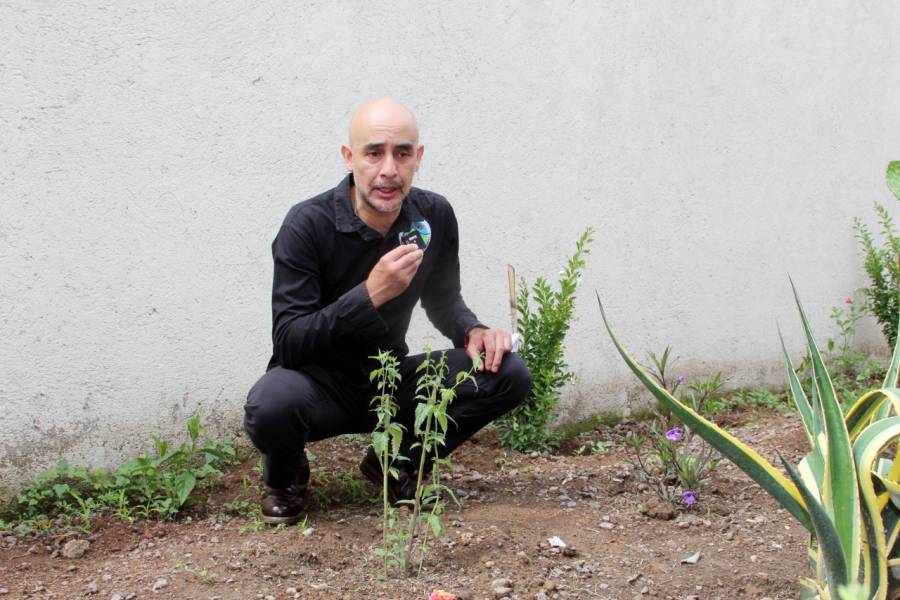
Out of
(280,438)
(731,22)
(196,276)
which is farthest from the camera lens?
(731,22)

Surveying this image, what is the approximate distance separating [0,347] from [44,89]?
0.93 m

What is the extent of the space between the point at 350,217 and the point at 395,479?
947 mm

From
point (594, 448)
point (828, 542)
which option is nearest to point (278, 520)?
point (594, 448)

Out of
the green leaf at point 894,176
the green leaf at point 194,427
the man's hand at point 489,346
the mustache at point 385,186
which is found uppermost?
the mustache at point 385,186

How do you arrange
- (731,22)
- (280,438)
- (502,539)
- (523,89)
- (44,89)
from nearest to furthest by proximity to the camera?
(502,539) < (280,438) < (44,89) < (523,89) < (731,22)

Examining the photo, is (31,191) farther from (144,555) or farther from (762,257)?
(762,257)

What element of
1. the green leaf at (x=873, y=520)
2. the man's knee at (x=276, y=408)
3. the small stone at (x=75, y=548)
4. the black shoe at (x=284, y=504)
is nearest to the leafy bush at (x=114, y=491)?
the small stone at (x=75, y=548)

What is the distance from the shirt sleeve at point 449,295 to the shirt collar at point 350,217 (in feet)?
0.59

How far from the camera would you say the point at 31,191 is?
322cm

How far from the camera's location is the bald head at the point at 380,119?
116 inches

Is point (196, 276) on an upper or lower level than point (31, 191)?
lower

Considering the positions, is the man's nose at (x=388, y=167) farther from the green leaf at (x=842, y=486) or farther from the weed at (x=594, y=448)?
the weed at (x=594, y=448)

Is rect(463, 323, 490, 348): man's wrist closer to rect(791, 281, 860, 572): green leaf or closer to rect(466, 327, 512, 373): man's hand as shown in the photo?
rect(466, 327, 512, 373): man's hand

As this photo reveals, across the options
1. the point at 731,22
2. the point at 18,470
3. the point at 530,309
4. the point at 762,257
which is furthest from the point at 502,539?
the point at 731,22
